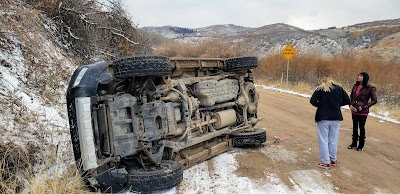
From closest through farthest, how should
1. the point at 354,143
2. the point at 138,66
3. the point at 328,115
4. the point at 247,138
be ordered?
the point at 138,66, the point at 328,115, the point at 247,138, the point at 354,143

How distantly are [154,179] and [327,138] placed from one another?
3.40 meters

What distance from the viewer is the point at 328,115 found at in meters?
6.32

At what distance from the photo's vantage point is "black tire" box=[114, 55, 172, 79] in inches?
180

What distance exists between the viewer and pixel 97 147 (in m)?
4.47

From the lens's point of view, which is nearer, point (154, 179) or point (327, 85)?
point (154, 179)

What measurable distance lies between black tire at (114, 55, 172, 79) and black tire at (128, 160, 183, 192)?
1318mm

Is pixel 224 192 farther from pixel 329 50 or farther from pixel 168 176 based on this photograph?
pixel 329 50

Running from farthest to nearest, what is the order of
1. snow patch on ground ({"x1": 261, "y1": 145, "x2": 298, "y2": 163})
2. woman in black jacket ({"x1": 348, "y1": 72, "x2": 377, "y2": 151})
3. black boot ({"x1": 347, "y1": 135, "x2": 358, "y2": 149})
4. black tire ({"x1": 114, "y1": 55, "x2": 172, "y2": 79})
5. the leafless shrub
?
the leafless shrub → black boot ({"x1": 347, "y1": 135, "x2": 358, "y2": 149}) → woman in black jacket ({"x1": 348, "y1": 72, "x2": 377, "y2": 151}) → snow patch on ground ({"x1": 261, "y1": 145, "x2": 298, "y2": 163}) → black tire ({"x1": 114, "y1": 55, "x2": 172, "y2": 79})

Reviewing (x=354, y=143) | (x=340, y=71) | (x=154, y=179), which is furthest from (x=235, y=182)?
(x=340, y=71)

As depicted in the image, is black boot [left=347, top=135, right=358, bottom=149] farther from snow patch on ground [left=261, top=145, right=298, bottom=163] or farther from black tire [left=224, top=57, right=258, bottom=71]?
black tire [left=224, top=57, right=258, bottom=71]

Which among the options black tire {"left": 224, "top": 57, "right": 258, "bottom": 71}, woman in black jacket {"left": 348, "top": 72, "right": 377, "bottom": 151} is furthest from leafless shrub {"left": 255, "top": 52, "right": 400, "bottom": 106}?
black tire {"left": 224, "top": 57, "right": 258, "bottom": 71}

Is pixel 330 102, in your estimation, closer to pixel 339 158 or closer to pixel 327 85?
pixel 327 85

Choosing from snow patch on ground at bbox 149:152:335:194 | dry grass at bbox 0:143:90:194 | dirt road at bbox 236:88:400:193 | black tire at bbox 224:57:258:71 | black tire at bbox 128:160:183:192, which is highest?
black tire at bbox 224:57:258:71

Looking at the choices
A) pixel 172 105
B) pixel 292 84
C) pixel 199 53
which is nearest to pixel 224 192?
pixel 172 105
